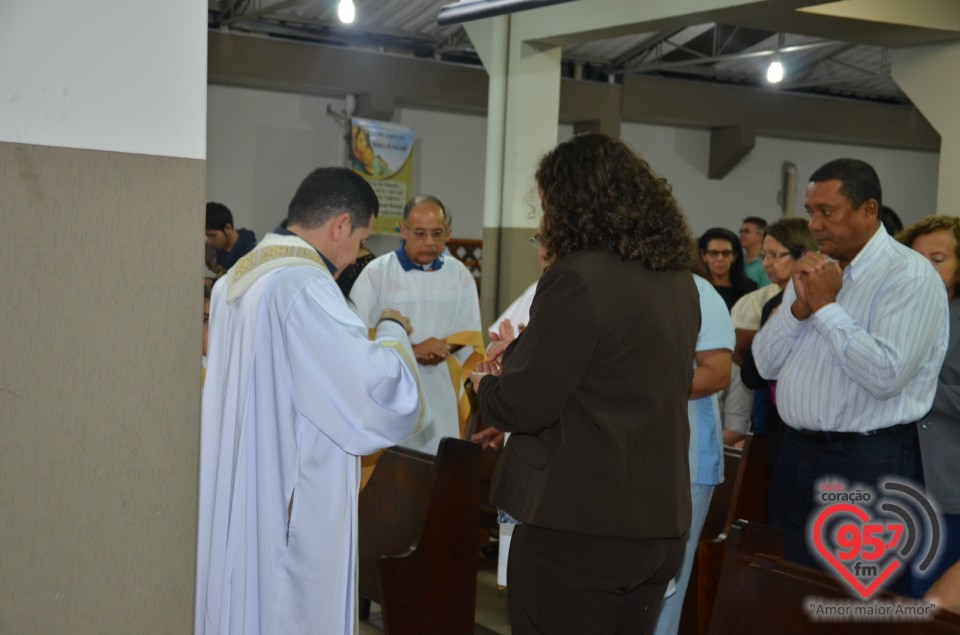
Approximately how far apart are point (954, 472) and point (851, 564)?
404 mm

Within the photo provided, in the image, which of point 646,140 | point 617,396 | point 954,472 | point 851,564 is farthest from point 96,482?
point 646,140

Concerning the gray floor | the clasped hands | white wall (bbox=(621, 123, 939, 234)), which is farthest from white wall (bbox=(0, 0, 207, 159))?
white wall (bbox=(621, 123, 939, 234))

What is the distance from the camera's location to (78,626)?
200cm

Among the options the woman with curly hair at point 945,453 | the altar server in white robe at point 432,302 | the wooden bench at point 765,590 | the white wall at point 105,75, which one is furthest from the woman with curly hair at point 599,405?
the altar server in white robe at point 432,302

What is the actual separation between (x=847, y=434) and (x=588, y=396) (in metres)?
1.13

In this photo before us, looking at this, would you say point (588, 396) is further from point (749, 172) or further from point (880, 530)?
point (749, 172)

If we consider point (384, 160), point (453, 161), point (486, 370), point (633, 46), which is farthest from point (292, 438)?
point (633, 46)

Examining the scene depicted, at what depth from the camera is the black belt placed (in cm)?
296

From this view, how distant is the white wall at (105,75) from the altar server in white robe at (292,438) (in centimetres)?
63

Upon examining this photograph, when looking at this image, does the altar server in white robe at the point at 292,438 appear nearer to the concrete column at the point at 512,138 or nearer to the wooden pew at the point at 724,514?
the wooden pew at the point at 724,514

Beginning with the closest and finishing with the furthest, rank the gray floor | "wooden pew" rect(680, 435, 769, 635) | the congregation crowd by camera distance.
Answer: the congregation crowd, "wooden pew" rect(680, 435, 769, 635), the gray floor

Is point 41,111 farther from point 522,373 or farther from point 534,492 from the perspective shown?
point 534,492

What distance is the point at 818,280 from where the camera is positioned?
118 inches

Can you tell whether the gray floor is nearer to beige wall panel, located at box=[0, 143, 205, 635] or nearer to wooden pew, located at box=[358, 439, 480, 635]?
wooden pew, located at box=[358, 439, 480, 635]
